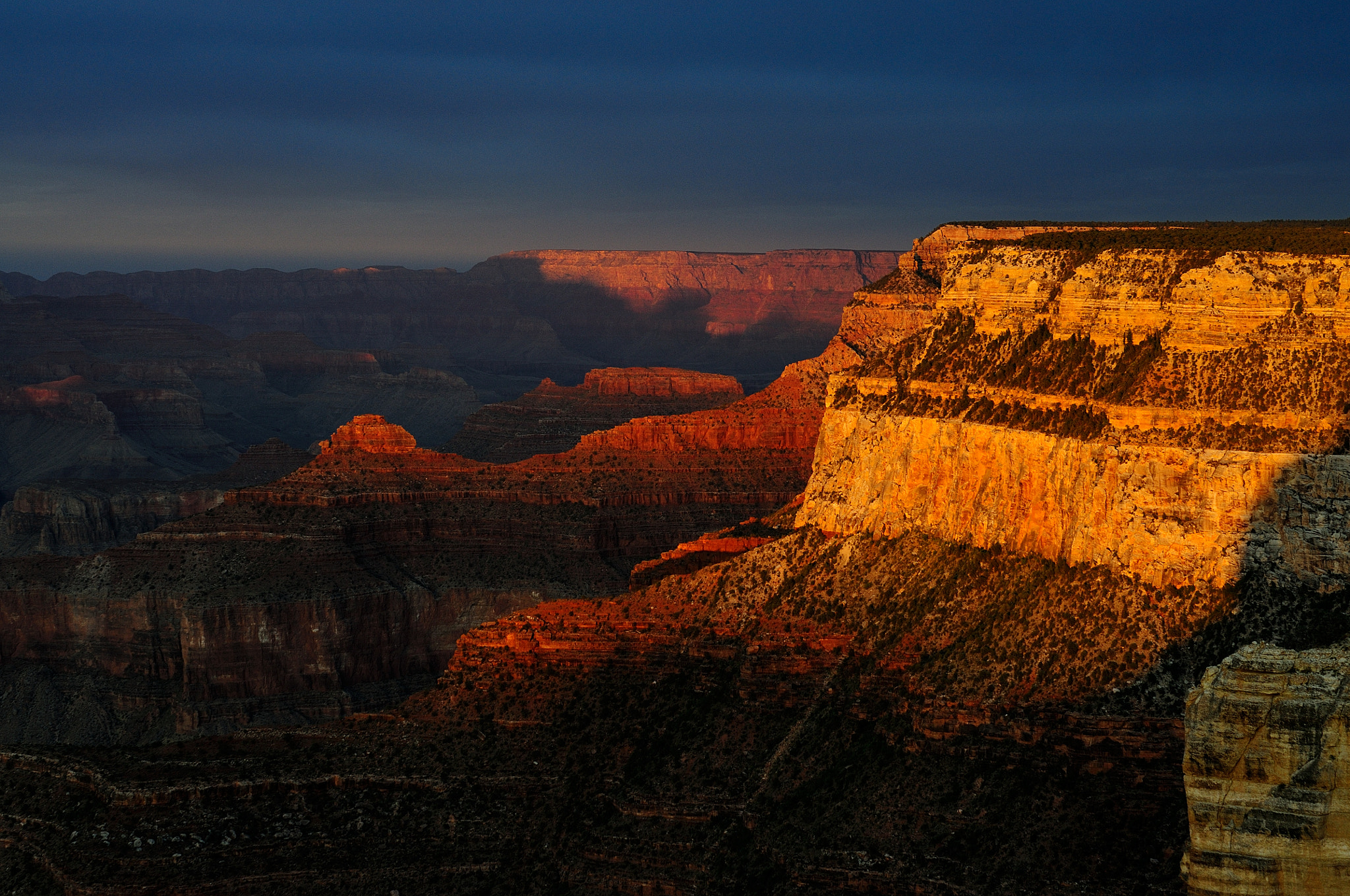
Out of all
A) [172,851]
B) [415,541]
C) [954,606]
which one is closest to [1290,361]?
[954,606]

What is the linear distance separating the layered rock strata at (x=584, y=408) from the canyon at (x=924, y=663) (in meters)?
88.2

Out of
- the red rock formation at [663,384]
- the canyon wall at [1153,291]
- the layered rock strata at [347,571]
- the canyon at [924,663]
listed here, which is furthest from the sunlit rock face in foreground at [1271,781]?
the red rock formation at [663,384]

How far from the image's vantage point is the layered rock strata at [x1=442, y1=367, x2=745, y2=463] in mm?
173375

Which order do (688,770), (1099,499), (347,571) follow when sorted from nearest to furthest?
(1099,499), (688,770), (347,571)

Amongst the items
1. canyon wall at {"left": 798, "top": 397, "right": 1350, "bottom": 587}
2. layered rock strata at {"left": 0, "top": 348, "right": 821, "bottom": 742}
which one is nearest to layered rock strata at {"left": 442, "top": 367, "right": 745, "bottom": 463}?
layered rock strata at {"left": 0, "top": 348, "right": 821, "bottom": 742}

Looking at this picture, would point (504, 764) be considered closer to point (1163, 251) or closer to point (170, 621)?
point (1163, 251)

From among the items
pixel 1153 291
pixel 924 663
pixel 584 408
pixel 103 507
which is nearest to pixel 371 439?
pixel 584 408

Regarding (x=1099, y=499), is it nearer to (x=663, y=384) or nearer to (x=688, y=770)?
(x=688, y=770)

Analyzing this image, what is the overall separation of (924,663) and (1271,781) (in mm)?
29252

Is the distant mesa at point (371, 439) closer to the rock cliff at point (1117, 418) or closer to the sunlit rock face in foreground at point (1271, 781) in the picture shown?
the rock cliff at point (1117, 418)

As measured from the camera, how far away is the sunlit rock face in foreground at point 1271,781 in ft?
109

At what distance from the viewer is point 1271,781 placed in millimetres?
33500

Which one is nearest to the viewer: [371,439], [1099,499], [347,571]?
[1099,499]

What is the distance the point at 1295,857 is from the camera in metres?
33.1
